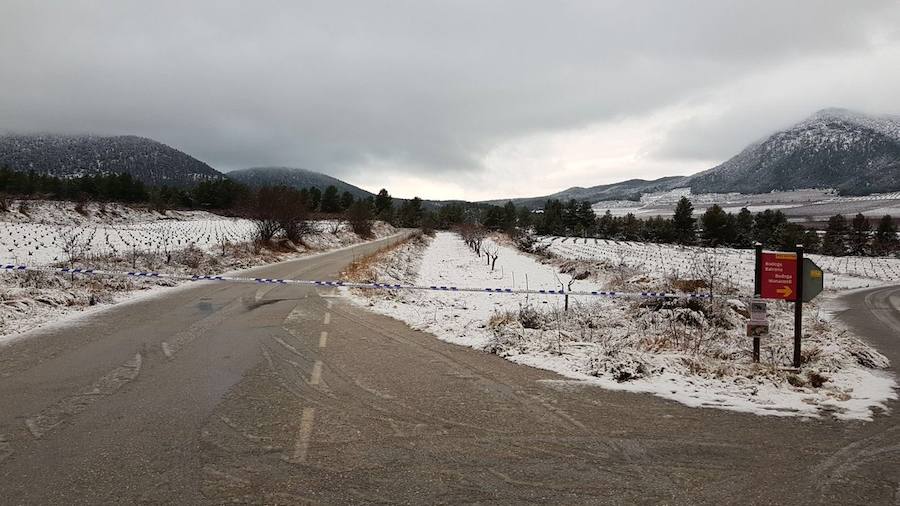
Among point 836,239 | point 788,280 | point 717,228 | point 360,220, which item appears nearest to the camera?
point 788,280

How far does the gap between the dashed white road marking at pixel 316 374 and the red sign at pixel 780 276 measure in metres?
6.68

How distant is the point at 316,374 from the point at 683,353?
5731 millimetres

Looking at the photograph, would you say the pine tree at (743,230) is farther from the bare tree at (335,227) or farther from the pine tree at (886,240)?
the bare tree at (335,227)

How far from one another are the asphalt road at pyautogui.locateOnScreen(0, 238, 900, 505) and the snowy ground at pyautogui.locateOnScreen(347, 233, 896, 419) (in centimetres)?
49

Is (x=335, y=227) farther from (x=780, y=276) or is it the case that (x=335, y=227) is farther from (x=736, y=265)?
(x=780, y=276)

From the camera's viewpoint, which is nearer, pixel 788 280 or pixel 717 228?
pixel 788 280

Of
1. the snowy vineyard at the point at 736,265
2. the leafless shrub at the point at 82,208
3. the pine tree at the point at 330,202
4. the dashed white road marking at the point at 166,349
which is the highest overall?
the pine tree at the point at 330,202

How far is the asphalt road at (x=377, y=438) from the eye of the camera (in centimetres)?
372

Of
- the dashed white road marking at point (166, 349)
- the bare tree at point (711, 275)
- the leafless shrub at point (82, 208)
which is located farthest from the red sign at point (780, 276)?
the leafless shrub at point (82, 208)

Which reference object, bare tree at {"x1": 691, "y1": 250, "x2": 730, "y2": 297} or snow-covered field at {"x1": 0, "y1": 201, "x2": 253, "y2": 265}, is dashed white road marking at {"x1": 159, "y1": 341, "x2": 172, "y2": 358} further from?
snow-covered field at {"x1": 0, "y1": 201, "x2": 253, "y2": 265}

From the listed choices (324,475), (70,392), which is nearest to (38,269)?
(70,392)

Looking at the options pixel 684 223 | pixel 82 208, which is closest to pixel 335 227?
pixel 82 208

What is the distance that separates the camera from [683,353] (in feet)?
26.2

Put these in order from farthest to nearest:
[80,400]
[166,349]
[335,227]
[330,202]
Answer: [330,202]
[335,227]
[166,349]
[80,400]
